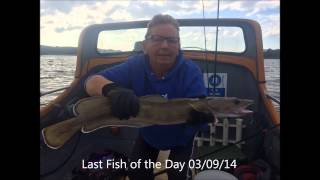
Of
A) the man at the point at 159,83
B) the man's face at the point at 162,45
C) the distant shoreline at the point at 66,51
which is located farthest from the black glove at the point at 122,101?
the distant shoreline at the point at 66,51

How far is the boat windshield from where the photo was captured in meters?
2.42

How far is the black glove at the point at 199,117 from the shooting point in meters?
2.36

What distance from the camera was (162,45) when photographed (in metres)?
2.40

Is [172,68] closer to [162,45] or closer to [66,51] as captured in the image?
[162,45]

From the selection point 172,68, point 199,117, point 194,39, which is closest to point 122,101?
point 172,68

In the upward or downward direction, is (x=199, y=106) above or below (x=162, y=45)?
below

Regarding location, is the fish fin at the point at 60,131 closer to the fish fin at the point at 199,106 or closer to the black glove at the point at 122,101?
the black glove at the point at 122,101

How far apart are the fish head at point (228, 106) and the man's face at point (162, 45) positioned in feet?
1.23

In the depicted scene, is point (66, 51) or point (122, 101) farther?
point (66, 51)

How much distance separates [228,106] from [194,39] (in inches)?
19.3

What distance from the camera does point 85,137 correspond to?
8.05 feet
